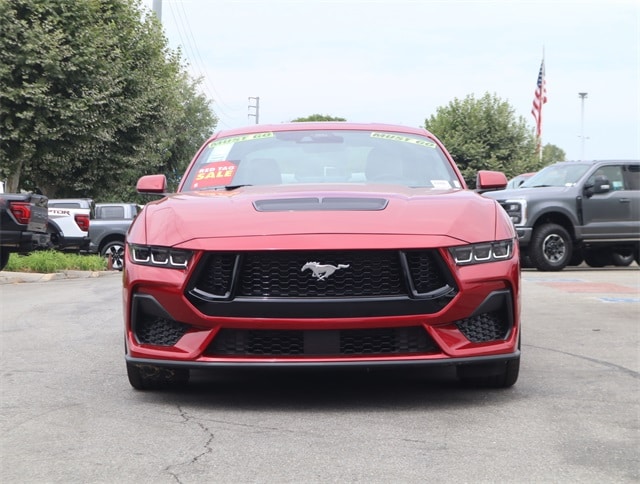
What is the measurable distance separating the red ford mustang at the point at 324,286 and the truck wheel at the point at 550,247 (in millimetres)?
11652

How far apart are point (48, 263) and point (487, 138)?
96.3 feet

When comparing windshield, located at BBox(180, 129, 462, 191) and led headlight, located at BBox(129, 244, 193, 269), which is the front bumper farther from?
led headlight, located at BBox(129, 244, 193, 269)

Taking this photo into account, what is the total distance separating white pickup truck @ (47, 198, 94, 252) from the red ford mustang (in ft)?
60.6

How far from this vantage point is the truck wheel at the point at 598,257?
19.1 m

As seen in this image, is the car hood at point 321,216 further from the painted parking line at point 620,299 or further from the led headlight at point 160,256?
the painted parking line at point 620,299

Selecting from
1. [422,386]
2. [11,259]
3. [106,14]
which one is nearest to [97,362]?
[422,386]

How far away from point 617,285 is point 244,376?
8961 mm

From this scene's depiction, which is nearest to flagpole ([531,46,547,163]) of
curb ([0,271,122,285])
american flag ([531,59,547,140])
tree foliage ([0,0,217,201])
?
american flag ([531,59,547,140])

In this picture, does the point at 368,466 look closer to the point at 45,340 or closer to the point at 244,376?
the point at 244,376

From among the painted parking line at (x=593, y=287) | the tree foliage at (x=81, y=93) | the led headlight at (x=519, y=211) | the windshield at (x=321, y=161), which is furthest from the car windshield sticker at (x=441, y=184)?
the tree foliage at (x=81, y=93)

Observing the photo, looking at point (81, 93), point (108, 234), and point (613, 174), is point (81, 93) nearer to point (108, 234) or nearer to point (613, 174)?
point (108, 234)

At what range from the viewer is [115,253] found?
894 inches

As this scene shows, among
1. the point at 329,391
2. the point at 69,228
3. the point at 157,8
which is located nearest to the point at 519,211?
the point at 69,228

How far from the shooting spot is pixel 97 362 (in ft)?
21.1
